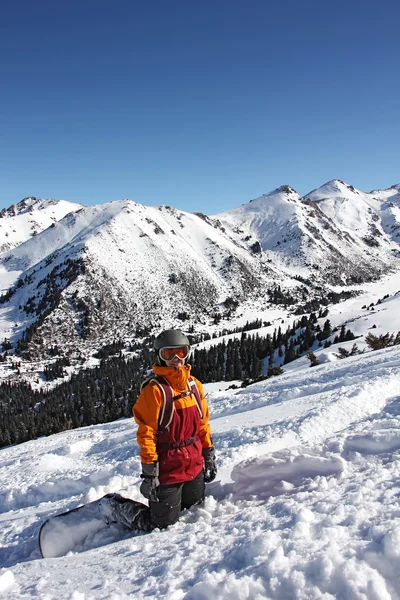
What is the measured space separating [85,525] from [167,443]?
1.84 m

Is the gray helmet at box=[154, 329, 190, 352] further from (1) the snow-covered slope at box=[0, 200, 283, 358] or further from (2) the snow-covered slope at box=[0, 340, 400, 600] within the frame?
(1) the snow-covered slope at box=[0, 200, 283, 358]

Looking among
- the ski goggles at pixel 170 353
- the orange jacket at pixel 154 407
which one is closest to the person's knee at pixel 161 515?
the orange jacket at pixel 154 407

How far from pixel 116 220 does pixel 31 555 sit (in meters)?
191

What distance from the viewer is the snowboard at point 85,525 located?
516 centimetres

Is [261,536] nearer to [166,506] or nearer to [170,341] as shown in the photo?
[166,506]

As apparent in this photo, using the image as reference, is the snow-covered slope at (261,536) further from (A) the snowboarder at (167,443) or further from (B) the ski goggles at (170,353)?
(B) the ski goggles at (170,353)

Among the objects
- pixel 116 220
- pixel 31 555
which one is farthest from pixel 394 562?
pixel 116 220

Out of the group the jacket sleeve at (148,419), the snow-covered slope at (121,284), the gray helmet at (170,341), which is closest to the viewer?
the jacket sleeve at (148,419)

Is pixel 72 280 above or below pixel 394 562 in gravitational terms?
above

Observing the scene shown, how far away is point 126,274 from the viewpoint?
537 feet

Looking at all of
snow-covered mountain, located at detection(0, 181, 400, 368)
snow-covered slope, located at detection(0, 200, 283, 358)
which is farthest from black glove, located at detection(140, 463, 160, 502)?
snow-covered slope, located at detection(0, 200, 283, 358)

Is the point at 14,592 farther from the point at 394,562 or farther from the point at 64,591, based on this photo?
the point at 394,562

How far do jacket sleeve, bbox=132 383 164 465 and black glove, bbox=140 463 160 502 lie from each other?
83 millimetres

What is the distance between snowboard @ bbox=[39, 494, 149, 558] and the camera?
5.16 meters
